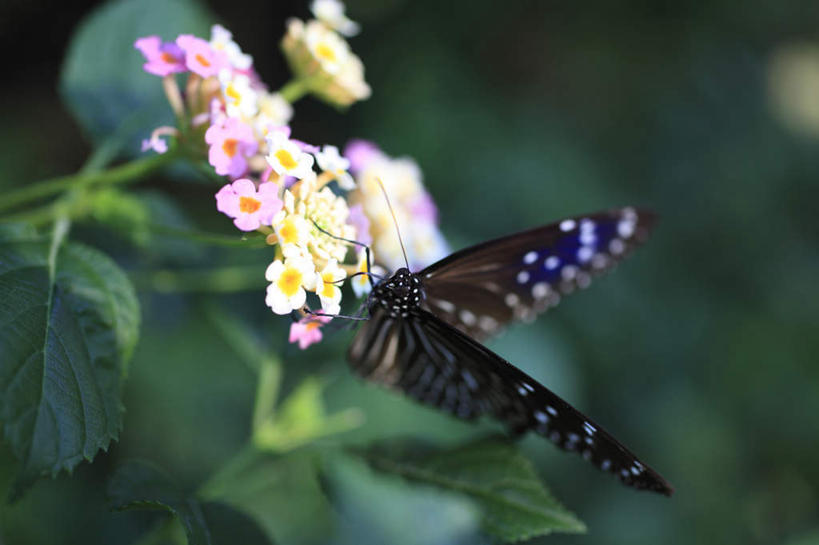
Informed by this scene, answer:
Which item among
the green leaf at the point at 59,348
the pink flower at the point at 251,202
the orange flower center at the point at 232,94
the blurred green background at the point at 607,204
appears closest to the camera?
the green leaf at the point at 59,348

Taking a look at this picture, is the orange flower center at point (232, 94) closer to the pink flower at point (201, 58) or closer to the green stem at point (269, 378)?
the pink flower at point (201, 58)

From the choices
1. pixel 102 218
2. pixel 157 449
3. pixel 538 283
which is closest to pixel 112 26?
pixel 102 218

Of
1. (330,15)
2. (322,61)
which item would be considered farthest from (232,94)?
(330,15)

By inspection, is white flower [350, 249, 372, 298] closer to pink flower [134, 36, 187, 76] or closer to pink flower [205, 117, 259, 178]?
pink flower [205, 117, 259, 178]

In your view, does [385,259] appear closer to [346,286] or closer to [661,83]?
[346,286]

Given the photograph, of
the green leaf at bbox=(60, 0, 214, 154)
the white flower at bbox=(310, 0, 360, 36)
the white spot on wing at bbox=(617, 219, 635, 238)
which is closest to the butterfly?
the white spot on wing at bbox=(617, 219, 635, 238)

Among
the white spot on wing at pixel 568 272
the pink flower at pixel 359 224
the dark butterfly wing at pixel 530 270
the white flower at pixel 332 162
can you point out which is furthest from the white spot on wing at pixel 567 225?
the white flower at pixel 332 162

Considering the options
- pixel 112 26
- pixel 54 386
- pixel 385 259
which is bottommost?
pixel 54 386
